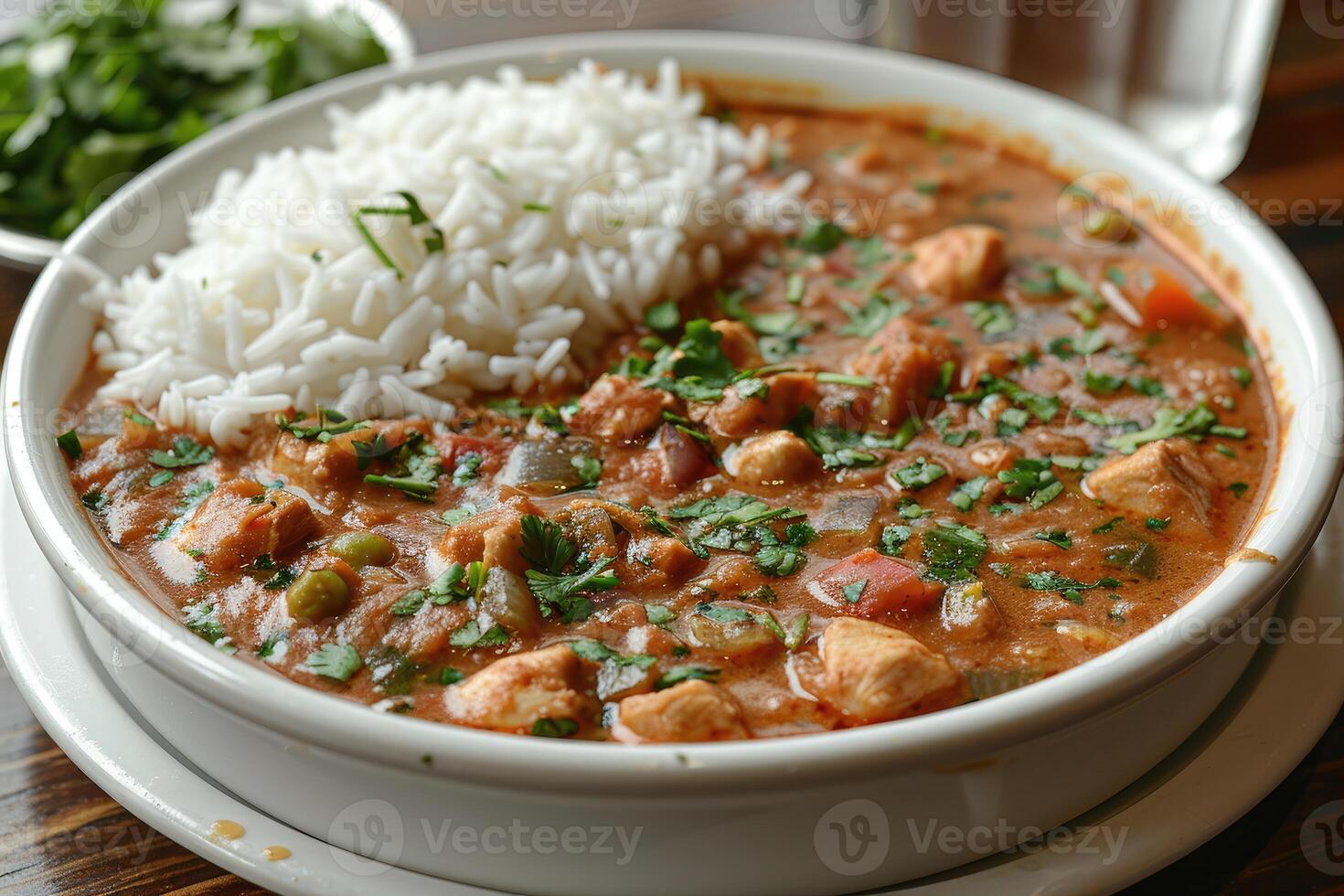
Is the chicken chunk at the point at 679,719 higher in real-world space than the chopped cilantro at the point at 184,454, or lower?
higher

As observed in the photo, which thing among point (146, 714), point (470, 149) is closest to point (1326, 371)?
point (470, 149)

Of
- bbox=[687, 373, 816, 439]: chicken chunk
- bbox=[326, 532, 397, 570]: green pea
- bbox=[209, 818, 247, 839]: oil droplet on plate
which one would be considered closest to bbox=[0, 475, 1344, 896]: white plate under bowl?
bbox=[209, 818, 247, 839]: oil droplet on plate

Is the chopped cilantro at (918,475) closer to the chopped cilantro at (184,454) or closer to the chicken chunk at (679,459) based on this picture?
the chicken chunk at (679,459)

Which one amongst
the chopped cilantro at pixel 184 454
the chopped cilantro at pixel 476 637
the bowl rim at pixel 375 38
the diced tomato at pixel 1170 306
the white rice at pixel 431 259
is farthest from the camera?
the bowl rim at pixel 375 38

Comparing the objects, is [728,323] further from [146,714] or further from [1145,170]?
[146,714]

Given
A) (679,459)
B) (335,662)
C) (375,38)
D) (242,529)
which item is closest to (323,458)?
(242,529)

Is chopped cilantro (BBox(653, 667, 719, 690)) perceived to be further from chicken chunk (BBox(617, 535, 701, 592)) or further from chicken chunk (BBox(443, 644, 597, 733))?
chicken chunk (BBox(617, 535, 701, 592))

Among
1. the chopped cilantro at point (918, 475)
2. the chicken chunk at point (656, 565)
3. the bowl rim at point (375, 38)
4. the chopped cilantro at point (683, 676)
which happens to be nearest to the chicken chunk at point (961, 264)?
the chopped cilantro at point (918, 475)
